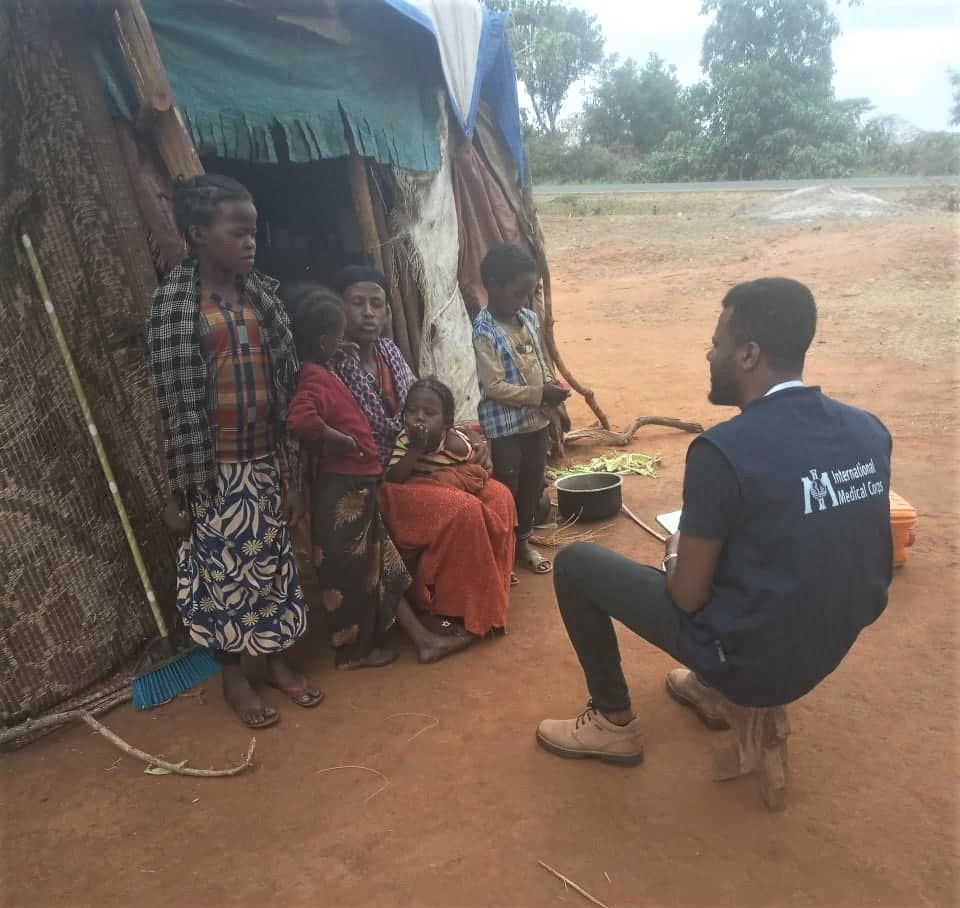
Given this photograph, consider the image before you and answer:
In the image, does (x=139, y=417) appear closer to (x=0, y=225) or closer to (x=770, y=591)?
(x=0, y=225)

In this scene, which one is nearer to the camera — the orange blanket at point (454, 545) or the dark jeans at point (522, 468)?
the orange blanket at point (454, 545)

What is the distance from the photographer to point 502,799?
223 centimetres

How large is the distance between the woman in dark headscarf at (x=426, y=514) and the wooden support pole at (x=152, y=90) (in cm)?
70

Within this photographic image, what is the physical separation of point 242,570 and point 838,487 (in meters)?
1.82

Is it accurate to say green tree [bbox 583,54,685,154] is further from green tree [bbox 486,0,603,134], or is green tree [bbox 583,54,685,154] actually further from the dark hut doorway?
the dark hut doorway

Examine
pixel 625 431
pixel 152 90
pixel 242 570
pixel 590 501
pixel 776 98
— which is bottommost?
pixel 625 431

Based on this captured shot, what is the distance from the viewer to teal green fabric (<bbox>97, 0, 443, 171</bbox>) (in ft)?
9.92

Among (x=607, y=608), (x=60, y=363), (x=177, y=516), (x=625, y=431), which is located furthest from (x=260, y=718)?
(x=625, y=431)

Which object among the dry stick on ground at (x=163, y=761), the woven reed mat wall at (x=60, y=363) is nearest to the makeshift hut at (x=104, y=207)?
the woven reed mat wall at (x=60, y=363)

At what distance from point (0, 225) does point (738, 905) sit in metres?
2.99

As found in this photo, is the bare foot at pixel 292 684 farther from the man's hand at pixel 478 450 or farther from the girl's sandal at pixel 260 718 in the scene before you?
the man's hand at pixel 478 450

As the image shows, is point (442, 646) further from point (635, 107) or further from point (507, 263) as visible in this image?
A: point (635, 107)

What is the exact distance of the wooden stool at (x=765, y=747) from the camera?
2105mm

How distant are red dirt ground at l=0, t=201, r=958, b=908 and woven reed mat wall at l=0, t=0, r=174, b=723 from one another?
1.27 feet
